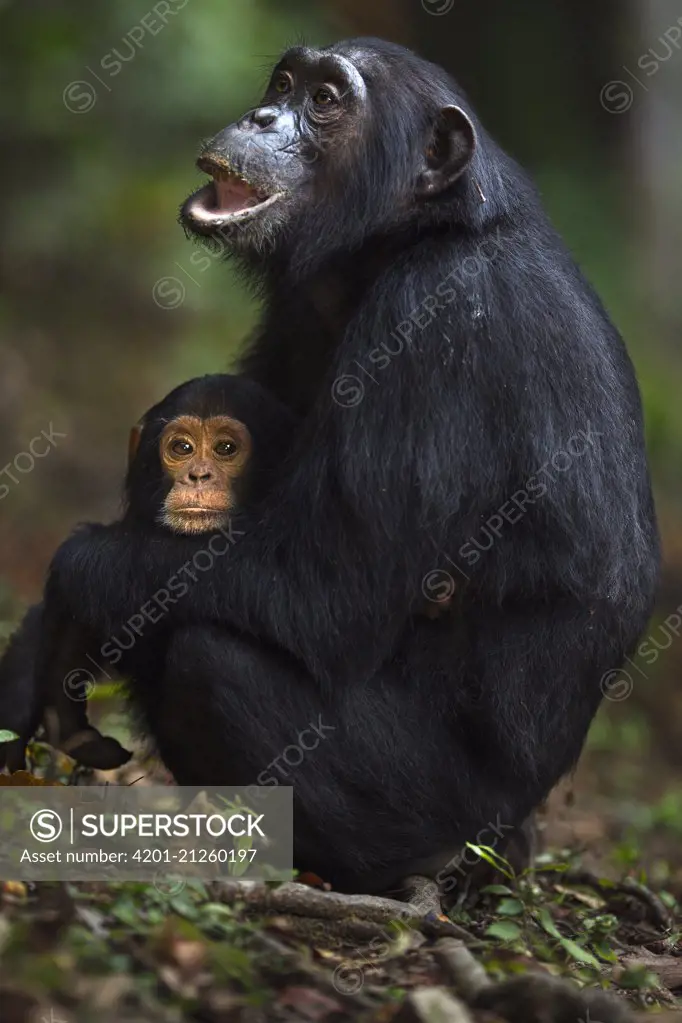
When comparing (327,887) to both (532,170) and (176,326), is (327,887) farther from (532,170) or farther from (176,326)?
(532,170)

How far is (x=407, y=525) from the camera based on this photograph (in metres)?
5.60

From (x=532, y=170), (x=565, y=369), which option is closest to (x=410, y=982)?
(x=565, y=369)

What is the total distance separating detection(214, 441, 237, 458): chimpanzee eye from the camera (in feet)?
21.0

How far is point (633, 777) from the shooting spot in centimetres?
1009

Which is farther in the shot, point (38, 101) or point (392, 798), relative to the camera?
point (38, 101)

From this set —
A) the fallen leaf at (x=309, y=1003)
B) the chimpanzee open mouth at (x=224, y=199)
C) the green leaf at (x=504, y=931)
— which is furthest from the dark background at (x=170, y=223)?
the fallen leaf at (x=309, y=1003)

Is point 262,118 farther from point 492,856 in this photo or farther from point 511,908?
point 511,908

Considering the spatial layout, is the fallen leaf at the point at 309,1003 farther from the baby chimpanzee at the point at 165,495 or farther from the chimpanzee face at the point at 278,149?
the chimpanzee face at the point at 278,149

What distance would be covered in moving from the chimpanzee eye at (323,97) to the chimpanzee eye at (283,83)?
19 cm

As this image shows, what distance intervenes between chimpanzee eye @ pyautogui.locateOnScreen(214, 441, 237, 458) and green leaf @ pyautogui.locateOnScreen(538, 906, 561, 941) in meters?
2.45

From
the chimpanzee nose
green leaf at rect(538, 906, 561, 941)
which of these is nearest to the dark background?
green leaf at rect(538, 906, 561, 941)

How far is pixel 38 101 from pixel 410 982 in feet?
33.9

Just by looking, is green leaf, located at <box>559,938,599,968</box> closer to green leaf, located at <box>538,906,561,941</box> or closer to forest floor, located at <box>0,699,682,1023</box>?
forest floor, located at <box>0,699,682,1023</box>

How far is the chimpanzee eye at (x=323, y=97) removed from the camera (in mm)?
6328
